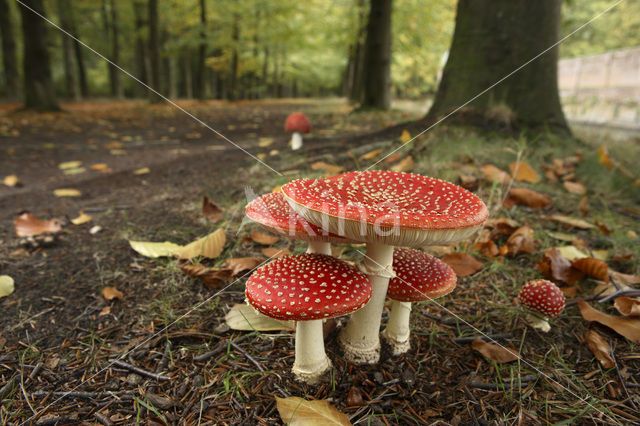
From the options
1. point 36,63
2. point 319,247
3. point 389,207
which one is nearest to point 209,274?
point 319,247

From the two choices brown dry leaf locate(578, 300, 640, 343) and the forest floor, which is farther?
brown dry leaf locate(578, 300, 640, 343)

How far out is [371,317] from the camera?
165 centimetres

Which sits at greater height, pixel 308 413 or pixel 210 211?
pixel 210 211

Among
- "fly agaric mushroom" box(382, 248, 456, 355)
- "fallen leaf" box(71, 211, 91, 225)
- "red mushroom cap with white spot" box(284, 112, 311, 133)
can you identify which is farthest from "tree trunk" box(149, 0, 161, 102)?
"fly agaric mushroom" box(382, 248, 456, 355)

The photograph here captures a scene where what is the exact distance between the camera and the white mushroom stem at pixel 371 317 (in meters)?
1.55

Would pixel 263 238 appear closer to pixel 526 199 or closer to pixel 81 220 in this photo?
pixel 81 220

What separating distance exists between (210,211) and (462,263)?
200 cm

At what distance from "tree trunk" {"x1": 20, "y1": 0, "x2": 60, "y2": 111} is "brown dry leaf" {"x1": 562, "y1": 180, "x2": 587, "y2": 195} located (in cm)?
1330

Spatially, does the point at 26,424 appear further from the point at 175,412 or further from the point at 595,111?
the point at 595,111

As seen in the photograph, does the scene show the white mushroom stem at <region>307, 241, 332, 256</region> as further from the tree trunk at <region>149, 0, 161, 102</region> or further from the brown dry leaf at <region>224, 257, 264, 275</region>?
the tree trunk at <region>149, 0, 161, 102</region>

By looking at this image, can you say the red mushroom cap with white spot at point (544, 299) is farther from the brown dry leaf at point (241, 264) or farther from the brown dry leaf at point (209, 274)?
the brown dry leaf at point (209, 274)

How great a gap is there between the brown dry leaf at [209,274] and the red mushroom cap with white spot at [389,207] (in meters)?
0.91

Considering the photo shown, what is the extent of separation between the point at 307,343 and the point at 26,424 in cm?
106

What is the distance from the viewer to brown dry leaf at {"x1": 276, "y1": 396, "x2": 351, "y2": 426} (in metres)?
1.33
